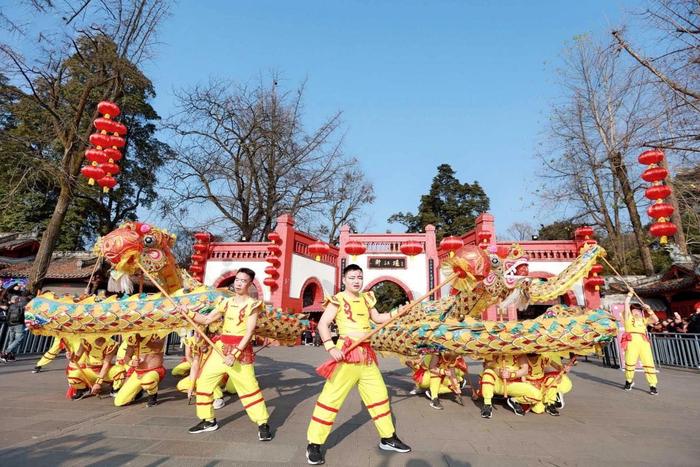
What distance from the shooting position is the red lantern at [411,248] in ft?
51.3

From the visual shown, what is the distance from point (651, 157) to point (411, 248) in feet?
31.0

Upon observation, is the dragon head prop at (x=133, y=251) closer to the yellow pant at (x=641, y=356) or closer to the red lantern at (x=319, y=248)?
the yellow pant at (x=641, y=356)

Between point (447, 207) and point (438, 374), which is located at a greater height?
point (447, 207)

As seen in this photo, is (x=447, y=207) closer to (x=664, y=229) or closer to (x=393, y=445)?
(x=664, y=229)

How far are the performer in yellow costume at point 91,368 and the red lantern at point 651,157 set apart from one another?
8883 millimetres

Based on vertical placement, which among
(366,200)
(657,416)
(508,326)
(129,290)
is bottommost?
(657,416)

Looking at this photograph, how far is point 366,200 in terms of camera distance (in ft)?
87.3

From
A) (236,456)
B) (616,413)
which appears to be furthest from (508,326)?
(236,456)

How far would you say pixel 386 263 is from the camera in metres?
16.6

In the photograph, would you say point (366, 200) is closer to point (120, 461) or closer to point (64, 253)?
point (64, 253)

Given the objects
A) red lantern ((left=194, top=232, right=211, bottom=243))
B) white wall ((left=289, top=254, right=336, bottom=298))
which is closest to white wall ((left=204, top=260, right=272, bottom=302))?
red lantern ((left=194, top=232, right=211, bottom=243))

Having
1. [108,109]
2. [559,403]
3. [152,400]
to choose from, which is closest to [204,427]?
[152,400]

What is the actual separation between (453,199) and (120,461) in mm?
Result: 28309

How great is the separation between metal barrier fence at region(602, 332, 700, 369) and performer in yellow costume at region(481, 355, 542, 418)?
553 centimetres
